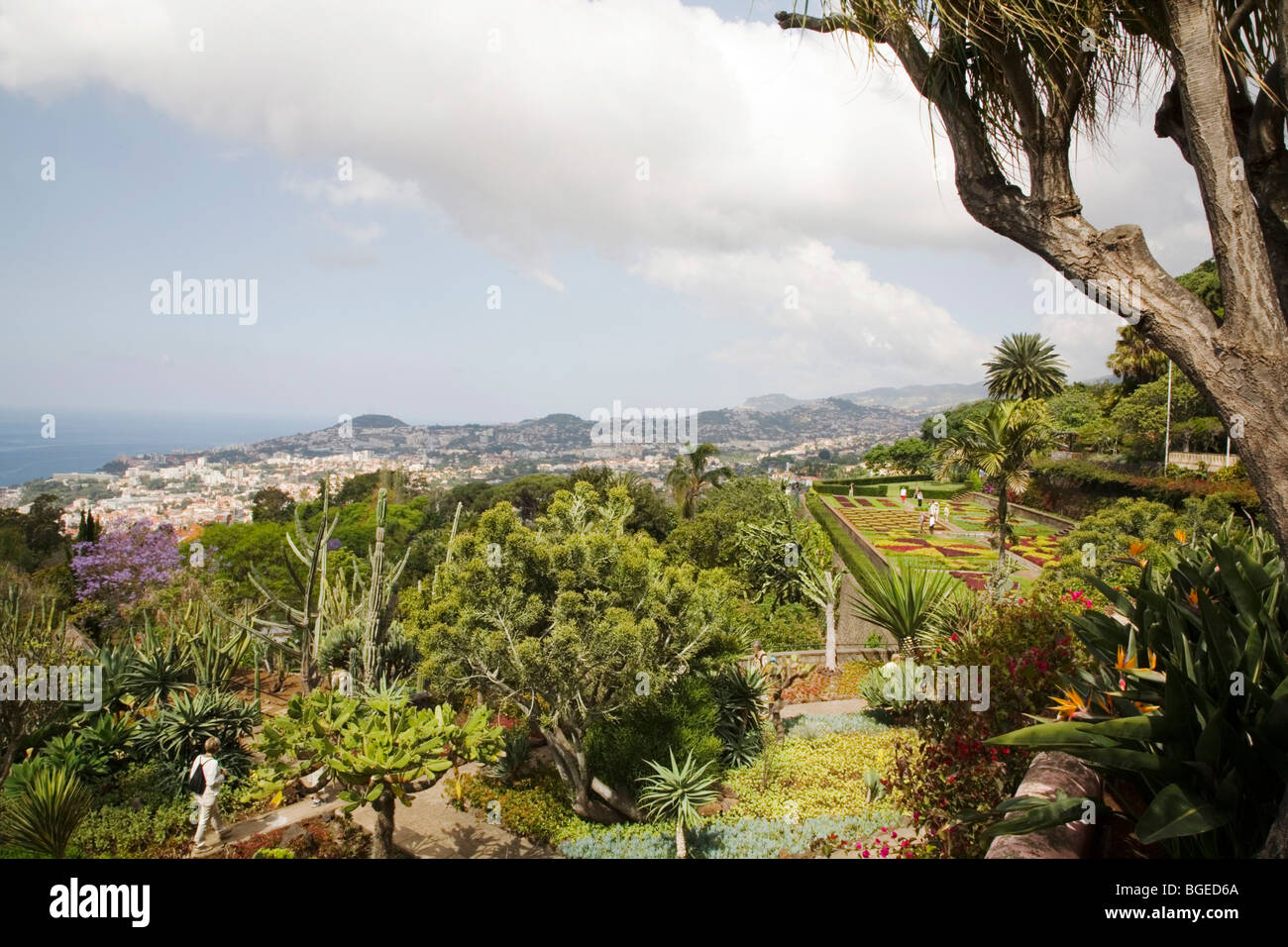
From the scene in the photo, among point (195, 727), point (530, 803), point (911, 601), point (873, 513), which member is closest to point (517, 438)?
point (873, 513)

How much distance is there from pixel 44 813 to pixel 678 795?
4728mm

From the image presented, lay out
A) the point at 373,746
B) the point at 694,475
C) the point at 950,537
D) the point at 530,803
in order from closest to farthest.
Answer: the point at 373,746 → the point at 530,803 → the point at 950,537 → the point at 694,475

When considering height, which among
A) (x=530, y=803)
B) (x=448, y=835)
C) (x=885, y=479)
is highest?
(x=885, y=479)

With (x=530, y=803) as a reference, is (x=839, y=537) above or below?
above

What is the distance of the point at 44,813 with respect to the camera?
5273mm

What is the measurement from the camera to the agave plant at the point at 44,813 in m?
5.23

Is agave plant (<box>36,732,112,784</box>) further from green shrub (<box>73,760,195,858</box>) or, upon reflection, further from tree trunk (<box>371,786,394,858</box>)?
tree trunk (<box>371,786,394,858</box>)

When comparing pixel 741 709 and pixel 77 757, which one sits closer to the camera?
pixel 77 757

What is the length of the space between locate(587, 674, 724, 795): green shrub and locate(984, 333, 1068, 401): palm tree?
3349 centimetres

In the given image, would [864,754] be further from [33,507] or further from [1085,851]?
[33,507]

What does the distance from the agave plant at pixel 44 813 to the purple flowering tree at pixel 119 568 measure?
13176mm

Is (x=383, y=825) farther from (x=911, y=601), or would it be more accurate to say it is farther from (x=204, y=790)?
(x=911, y=601)
